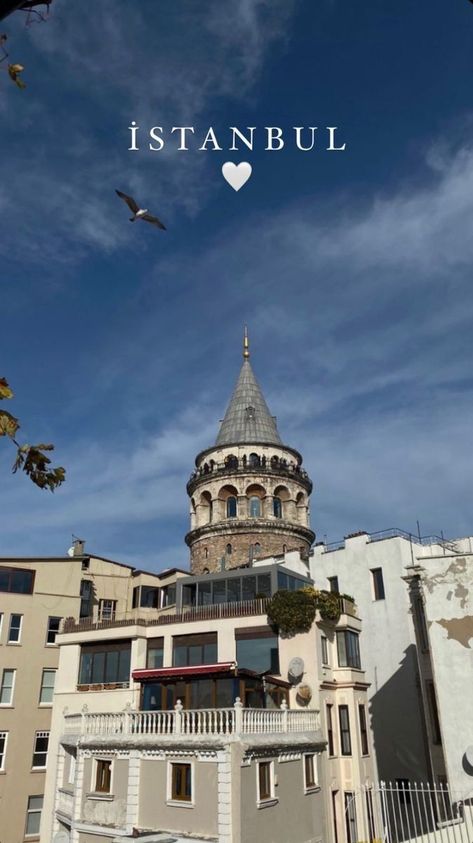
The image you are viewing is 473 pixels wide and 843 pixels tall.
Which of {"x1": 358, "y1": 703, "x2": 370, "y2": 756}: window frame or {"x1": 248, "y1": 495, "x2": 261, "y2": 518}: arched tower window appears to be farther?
{"x1": 248, "y1": 495, "x2": 261, "y2": 518}: arched tower window

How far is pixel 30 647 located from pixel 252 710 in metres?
18.8

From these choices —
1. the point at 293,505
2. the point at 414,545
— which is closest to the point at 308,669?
the point at 414,545

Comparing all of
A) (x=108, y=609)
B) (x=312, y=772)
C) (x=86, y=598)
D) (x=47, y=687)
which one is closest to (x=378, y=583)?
(x=312, y=772)

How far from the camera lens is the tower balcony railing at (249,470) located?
6362 cm

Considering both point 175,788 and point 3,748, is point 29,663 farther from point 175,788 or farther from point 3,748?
point 175,788

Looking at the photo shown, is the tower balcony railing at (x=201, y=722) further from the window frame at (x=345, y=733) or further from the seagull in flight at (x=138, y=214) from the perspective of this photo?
the seagull in flight at (x=138, y=214)

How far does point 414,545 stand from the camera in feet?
140

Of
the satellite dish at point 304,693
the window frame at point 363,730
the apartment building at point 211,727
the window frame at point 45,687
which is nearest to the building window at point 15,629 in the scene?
the window frame at point 45,687

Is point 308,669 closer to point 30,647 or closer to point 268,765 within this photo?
point 268,765

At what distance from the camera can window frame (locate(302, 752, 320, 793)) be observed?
29.0m

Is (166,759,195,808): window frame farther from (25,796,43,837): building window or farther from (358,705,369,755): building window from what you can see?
(25,796,43,837): building window

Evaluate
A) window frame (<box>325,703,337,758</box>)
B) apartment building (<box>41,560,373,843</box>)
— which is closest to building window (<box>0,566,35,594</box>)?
apartment building (<box>41,560,373,843</box>)

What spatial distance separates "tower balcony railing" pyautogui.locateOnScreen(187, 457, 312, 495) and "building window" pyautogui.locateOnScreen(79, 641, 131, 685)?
27824 mm

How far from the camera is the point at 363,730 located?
113ft
